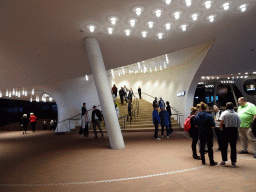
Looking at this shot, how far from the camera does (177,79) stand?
16500 mm

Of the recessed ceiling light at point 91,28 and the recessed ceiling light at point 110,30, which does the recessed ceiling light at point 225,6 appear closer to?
the recessed ceiling light at point 110,30

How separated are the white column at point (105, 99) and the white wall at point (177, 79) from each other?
6548 mm

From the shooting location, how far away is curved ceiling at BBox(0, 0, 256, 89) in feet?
17.3

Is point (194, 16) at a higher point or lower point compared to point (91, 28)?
higher

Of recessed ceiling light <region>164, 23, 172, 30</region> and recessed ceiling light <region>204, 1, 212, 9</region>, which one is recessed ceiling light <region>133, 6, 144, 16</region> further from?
recessed ceiling light <region>204, 1, 212, 9</region>

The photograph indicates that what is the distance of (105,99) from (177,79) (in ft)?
35.2

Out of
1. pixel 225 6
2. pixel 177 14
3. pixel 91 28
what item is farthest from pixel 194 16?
pixel 91 28

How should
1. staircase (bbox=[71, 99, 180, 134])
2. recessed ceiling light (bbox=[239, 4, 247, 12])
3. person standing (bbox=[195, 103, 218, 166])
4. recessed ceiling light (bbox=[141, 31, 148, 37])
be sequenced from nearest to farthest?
1. person standing (bbox=[195, 103, 218, 166])
2. recessed ceiling light (bbox=[239, 4, 247, 12])
3. recessed ceiling light (bbox=[141, 31, 148, 37])
4. staircase (bbox=[71, 99, 180, 134])

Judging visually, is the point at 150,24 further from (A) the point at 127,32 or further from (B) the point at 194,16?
(B) the point at 194,16

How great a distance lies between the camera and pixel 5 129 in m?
26.2

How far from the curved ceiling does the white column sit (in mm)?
507

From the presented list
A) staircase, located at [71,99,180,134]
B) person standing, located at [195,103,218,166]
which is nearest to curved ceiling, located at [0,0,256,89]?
person standing, located at [195,103,218,166]

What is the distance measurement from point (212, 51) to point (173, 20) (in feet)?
17.4

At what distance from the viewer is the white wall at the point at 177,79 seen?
12.8 meters
